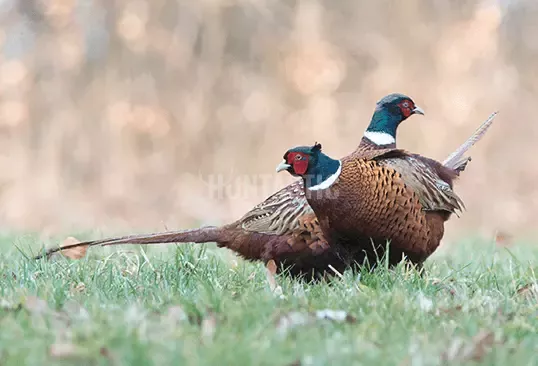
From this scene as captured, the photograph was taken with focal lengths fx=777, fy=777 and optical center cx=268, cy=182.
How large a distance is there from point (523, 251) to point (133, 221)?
4.17m

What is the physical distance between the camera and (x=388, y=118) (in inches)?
166

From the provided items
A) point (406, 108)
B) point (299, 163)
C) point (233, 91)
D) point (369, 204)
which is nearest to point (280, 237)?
point (299, 163)

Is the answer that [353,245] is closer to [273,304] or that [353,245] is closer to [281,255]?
[281,255]

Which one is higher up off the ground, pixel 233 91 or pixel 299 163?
pixel 233 91

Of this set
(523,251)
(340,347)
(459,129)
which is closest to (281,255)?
(340,347)

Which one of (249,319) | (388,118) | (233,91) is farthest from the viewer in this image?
(233,91)

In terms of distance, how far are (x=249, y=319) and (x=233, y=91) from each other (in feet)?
23.0

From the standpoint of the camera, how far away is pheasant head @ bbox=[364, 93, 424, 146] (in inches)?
165

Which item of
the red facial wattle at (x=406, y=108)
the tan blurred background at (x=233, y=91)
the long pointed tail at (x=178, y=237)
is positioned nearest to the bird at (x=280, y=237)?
the long pointed tail at (x=178, y=237)

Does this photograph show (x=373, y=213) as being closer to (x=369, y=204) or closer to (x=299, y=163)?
(x=369, y=204)

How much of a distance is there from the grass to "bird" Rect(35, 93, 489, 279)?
199mm

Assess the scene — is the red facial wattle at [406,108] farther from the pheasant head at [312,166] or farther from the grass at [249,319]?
the grass at [249,319]

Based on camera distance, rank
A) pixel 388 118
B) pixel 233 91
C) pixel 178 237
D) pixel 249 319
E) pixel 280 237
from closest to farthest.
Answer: pixel 249 319 → pixel 280 237 → pixel 178 237 → pixel 388 118 → pixel 233 91

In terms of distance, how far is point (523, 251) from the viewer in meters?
5.22
